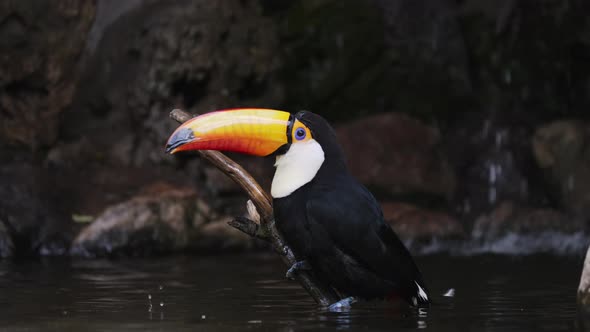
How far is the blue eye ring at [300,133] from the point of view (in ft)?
24.1

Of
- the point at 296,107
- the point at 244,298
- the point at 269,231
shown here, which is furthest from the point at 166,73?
the point at 269,231

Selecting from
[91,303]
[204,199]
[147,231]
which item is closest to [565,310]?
[91,303]

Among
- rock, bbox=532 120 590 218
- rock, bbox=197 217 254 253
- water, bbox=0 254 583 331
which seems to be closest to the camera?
water, bbox=0 254 583 331

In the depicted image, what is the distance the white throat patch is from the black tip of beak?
72 cm

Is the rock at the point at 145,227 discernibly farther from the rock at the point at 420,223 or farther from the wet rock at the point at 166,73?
the rock at the point at 420,223

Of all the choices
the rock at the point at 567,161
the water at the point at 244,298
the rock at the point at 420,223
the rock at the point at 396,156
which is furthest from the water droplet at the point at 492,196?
the water at the point at 244,298

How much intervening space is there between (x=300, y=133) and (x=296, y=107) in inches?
474

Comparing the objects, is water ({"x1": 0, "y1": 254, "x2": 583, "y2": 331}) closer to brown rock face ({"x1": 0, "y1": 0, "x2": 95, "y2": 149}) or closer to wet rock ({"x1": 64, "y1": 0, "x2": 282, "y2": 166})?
brown rock face ({"x1": 0, "y1": 0, "x2": 95, "y2": 149})

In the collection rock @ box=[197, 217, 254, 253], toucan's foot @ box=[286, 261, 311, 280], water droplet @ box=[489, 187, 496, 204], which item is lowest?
toucan's foot @ box=[286, 261, 311, 280]

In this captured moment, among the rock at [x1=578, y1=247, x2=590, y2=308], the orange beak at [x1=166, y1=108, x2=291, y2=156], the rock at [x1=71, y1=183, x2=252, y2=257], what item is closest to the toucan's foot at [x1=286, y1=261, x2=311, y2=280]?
the orange beak at [x1=166, y1=108, x2=291, y2=156]

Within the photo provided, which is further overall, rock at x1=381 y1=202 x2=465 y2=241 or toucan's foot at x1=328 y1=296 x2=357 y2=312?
rock at x1=381 y1=202 x2=465 y2=241

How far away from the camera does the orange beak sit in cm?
711

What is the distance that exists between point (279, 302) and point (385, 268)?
1294mm

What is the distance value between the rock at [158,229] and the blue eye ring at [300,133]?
7488mm
